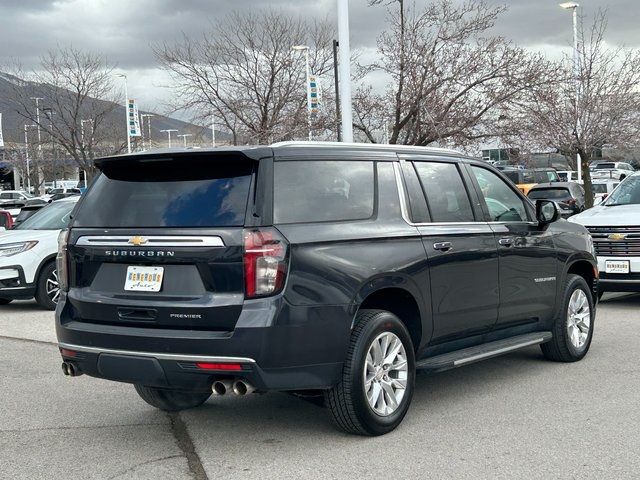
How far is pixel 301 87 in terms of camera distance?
82.4 feet

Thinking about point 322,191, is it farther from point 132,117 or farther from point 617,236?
point 132,117

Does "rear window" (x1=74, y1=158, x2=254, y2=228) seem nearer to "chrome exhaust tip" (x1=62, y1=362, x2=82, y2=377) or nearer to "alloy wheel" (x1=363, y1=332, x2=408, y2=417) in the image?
"chrome exhaust tip" (x1=62, y1=362, x2=82, y2=377)

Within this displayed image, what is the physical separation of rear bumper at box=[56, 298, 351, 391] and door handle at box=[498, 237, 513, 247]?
2.02m

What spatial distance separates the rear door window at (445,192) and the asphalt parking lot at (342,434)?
55.4 inches

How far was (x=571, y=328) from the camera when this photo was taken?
778 centimetres

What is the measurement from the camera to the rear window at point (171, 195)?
202 inches

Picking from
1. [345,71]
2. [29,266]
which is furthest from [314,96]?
[29,266]

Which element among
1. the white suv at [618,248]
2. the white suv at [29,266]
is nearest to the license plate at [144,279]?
the white suv at [618,248]

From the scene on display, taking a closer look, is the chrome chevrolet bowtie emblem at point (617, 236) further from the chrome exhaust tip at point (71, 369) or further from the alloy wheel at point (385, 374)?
the chrome exhaust tip at point (71, 369)

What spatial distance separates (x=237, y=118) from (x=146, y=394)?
18465 mm

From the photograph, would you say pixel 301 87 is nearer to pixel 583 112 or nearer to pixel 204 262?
pixel 583 112

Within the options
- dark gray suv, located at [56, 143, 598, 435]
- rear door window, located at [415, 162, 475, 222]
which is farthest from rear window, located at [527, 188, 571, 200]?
dark gray suv, located at [56, 143, 598, 435]

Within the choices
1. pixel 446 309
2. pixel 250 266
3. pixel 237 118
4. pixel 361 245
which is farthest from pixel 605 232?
pixel 237 118

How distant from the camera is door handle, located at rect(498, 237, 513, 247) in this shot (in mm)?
6779
